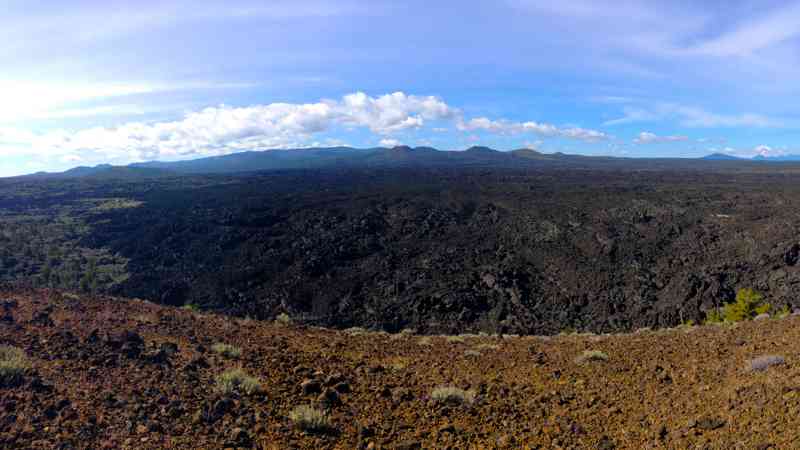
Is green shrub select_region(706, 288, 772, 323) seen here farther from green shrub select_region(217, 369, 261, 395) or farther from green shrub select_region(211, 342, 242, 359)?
green shrub select_region(217, 369, 261, 395)

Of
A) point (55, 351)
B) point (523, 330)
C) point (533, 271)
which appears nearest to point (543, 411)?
point (55, 351)

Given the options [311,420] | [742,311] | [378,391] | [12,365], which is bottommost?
[742,311]

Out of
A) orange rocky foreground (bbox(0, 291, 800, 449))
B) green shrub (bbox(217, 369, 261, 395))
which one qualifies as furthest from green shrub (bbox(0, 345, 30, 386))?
green shrub (bbox(217, 369, 261, 395))

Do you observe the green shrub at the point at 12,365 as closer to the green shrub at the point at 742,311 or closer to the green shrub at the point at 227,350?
the green shrub at the point at 227,350

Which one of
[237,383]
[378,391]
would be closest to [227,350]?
[237,383]

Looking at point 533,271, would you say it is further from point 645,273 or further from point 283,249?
point 283,249

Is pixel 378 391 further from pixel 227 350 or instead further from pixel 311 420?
pixel 227 350
